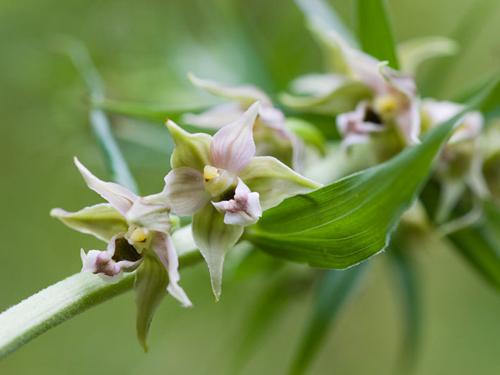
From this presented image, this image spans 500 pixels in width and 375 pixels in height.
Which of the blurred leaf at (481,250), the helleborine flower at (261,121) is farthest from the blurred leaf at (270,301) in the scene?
the helleborine flower at (261,121)

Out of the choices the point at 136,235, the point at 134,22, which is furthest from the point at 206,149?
the point at 134,22

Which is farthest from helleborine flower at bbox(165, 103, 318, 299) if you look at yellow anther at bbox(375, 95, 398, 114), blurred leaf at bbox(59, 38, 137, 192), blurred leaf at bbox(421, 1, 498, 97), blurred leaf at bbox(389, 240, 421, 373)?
blurred leaf at bbox(421, 1, 498, 97)

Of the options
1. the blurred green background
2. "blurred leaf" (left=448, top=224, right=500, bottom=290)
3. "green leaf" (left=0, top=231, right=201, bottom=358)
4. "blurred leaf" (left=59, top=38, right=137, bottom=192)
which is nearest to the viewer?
"green leaf" (left=0, top=231, right=201, bottom=358)

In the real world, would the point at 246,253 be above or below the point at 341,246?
below

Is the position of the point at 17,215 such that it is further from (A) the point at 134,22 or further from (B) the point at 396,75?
(B) the point at 396,75

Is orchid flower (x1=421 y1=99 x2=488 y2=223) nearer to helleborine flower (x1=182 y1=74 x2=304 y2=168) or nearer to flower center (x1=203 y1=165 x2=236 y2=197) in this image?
helleborine flower (x1=182 y1=74 x2=304 y2=168)

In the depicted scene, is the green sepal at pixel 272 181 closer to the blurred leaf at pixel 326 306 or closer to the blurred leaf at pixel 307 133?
the blurred leaf at pixel 307 133
